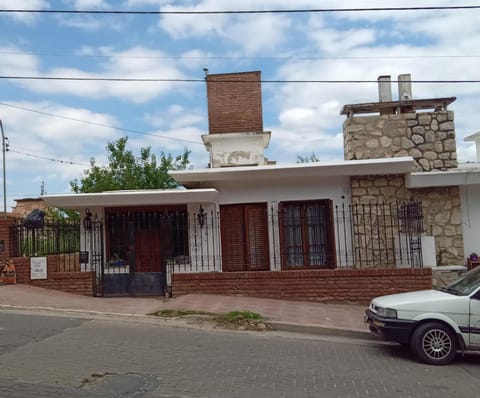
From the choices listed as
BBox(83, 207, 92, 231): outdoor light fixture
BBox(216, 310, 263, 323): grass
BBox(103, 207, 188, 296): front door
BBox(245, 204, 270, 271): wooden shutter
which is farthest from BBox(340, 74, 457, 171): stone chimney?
BBox(83, 207, 92, 231): outdoor light fixture

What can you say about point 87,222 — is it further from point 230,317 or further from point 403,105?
point 403,105

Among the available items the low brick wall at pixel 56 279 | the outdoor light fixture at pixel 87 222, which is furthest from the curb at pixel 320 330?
the outdoor light fixture at pixel 87 222

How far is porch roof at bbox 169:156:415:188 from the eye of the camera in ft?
44.1

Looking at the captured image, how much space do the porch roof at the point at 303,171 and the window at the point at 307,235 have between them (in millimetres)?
993

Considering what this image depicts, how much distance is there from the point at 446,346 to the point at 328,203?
6990mm

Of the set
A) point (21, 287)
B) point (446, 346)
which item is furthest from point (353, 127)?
point (21, 287)

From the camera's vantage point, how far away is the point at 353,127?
15156 millimetres

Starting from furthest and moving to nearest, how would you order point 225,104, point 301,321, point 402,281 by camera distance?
point 225,104
point 402,281
point 301,321

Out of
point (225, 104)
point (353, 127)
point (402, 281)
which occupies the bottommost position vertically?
point (402, 281)

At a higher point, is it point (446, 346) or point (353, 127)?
point (353, 127)

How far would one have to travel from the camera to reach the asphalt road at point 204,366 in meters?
6.04

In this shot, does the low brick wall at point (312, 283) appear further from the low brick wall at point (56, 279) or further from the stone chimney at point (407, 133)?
the stone chimney at point (407, 133)

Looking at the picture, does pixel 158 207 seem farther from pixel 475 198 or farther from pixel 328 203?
pixel 475 198

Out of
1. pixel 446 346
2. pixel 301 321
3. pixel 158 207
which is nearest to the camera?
pixel 446 346
